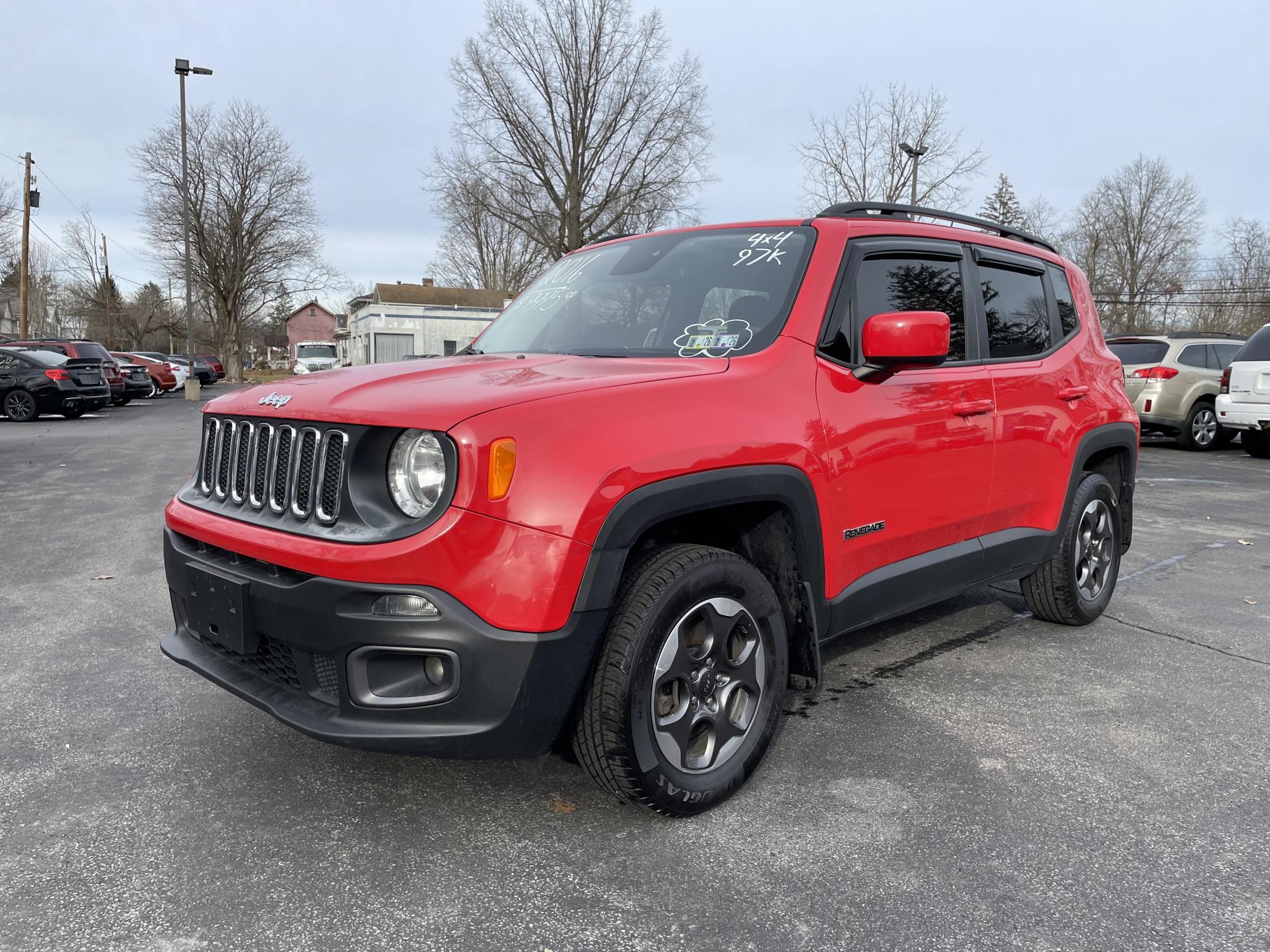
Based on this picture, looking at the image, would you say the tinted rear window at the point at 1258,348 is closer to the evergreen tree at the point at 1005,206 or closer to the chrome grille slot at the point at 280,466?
the chrome grille slot at the point at 280,466

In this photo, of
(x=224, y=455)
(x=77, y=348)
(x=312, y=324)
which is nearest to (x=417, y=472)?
(x=224, y=455)

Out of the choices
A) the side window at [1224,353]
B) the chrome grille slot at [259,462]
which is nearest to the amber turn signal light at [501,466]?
the chrome grille slot at [259,462]

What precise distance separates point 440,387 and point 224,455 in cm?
83

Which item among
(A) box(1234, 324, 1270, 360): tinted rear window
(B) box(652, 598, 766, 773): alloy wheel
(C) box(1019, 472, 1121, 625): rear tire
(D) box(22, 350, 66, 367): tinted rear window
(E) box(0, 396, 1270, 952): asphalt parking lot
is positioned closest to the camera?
(E) box(0, 396, 1270, 952): asphalt parking lot

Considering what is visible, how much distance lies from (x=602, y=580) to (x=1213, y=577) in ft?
16.4

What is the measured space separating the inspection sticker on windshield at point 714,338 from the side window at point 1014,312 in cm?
129

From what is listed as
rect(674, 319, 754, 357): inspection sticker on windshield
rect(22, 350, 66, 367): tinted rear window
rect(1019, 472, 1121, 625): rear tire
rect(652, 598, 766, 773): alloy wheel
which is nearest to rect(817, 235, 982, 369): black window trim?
rect(674, 319, 754, 357): inspection sticker on windshield

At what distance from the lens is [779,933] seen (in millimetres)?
2195

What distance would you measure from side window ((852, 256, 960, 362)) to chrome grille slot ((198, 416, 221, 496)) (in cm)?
216

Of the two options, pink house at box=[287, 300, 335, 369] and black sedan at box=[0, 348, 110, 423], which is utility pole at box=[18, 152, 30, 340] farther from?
pink house at box=[287, 300, 335, 369]

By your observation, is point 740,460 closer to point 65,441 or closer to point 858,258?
point 858,258

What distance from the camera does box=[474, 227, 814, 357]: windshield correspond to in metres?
3.16

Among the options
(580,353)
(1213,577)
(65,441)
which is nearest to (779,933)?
(580,353)

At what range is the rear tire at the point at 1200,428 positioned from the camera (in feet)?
45.3
